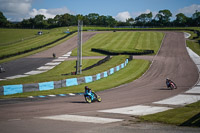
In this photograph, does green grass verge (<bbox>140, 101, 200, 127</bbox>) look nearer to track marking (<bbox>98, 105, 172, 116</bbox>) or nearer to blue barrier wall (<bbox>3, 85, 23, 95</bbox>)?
track marking (<bbox>98, 105, 172, 116</bbox>)

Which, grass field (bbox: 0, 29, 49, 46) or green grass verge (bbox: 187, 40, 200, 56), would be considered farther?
grass field (bbox: 0, 29, 49, 46)

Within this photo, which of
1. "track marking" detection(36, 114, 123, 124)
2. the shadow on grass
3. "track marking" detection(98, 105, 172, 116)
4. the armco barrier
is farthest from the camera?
the armco barrier

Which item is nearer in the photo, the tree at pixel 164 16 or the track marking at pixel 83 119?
the track marking at pixel 83 119

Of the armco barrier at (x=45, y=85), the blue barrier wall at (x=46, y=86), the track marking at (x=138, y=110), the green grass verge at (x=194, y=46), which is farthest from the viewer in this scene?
the green grass verge at (x=194, y=46)

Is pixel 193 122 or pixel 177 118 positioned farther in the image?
pixel 177 118

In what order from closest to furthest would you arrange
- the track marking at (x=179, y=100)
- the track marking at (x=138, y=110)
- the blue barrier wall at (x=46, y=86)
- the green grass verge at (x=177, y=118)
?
the green grass verge at (x=177, y=118) < the track marking at (x=138, y=110) < the track marking at (x=179, y=100) < the blue barrier wall at (x=46, y=86)

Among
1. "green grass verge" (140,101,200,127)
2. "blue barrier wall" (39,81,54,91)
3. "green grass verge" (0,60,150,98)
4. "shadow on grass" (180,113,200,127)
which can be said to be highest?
"shadow on grass" (180,113,200,127)

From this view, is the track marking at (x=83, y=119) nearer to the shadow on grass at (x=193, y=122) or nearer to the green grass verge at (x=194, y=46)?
the shadow on grass at (x=193, y=122)

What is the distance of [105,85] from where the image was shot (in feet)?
87.5

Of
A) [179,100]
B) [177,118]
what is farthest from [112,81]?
[177,118]

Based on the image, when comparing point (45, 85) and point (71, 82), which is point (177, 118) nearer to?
point (45, 85)

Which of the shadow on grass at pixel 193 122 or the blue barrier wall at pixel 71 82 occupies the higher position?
the shadow on grass at pixel 193 122

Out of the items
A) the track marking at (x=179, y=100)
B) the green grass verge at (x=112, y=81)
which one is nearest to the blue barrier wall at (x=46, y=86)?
the green grass verge at (x=112, y=81)

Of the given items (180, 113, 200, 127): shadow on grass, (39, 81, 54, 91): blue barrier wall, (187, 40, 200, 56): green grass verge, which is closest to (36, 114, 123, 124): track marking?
A: (180, 113, 200, 127): shadow on grass
